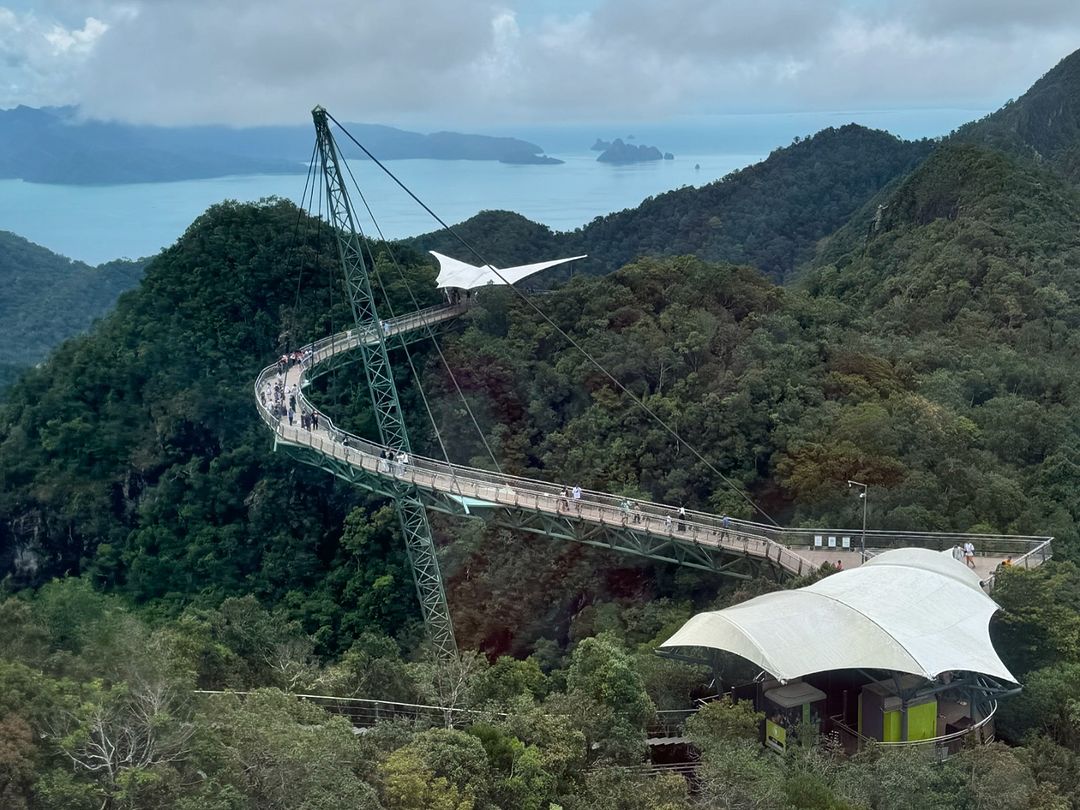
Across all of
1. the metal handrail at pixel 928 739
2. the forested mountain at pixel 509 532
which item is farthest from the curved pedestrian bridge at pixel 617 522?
the metal handrail at pixel 928 739

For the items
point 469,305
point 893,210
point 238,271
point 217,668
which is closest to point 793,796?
point 217,668

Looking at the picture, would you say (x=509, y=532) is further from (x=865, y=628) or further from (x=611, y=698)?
(x=611, y=698)

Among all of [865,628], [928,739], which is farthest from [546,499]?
[928,739]

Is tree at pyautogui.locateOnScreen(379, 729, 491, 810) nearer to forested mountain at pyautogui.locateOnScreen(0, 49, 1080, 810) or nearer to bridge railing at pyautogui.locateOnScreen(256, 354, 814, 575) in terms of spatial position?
forested mountain at pyautogui.locateOnScreen(0, 49, 1080, 810)

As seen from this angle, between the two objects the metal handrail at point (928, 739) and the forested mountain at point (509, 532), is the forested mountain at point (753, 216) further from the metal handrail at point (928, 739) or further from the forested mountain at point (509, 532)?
the metal handrail at point (928, 739)

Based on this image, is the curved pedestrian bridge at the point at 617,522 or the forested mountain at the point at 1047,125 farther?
the forested mountain at the point at 1047,125

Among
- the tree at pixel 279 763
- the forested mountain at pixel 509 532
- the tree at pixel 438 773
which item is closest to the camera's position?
the tree at pixel 279 763
